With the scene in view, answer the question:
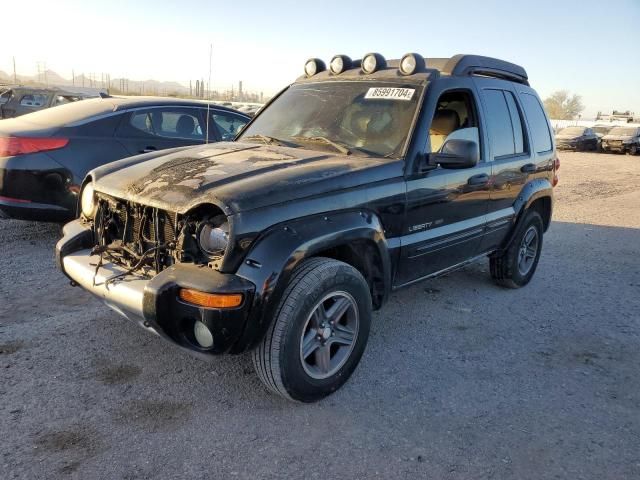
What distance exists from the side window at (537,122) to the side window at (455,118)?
41.9 inches

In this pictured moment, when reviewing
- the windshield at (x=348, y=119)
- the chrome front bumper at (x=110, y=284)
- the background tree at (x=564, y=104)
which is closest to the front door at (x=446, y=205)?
the windshield at (x=348, y=119)

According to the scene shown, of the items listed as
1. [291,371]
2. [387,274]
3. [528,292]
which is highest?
[387,274]

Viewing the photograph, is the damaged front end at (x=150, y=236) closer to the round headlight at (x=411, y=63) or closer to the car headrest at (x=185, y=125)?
the round headlight at (x=411, y=63)

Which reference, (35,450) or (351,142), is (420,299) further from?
(35,450)

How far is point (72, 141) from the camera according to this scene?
217 inches

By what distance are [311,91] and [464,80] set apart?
1.24 metres

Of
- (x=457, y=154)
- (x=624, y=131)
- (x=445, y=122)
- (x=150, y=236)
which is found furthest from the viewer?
(x=624, y=131)

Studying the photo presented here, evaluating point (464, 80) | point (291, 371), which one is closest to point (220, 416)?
point (291, 371)

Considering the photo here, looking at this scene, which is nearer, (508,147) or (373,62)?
(373,62)

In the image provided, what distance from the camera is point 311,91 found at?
449cm

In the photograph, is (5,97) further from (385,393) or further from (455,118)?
(385,393)

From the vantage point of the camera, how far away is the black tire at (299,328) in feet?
9.41

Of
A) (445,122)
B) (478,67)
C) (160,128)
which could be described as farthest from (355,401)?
(160,128)

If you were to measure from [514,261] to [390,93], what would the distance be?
2.39 meters
